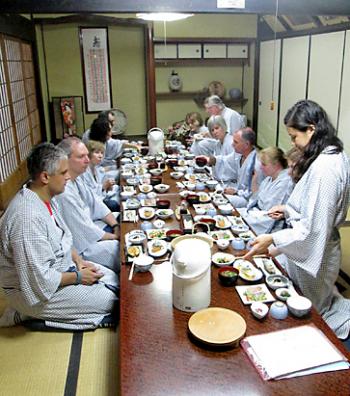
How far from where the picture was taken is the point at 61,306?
258 centimetres

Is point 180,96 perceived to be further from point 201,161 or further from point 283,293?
point 283,293

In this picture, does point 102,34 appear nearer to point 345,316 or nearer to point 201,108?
point 201,108

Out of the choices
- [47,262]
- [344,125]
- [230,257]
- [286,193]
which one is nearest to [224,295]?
[230,257]

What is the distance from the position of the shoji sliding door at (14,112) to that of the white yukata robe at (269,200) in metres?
3.61

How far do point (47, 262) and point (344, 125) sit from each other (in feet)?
17.3

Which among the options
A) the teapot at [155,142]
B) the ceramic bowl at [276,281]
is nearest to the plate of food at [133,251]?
the ceramic bowl at [276,281]

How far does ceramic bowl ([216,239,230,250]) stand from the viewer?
2471 millimetres

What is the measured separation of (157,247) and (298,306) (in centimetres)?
94

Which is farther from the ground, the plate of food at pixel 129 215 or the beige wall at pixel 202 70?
the beige wall at pixel 202 70

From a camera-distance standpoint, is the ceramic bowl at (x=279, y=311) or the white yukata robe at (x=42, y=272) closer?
the ceramic bowl at (x=279, y=311)

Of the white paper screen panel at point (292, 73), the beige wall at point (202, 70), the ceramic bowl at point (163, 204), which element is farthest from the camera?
the beige wall at point (202, 70)

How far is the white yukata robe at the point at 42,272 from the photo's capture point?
2.33 metres

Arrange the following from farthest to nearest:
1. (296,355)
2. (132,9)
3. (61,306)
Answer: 1. (132,9)
2. (61,306)
3. (296,355)

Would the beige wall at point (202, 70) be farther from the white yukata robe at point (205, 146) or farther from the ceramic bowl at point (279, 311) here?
the ceramic bowl at point (279, 311)
